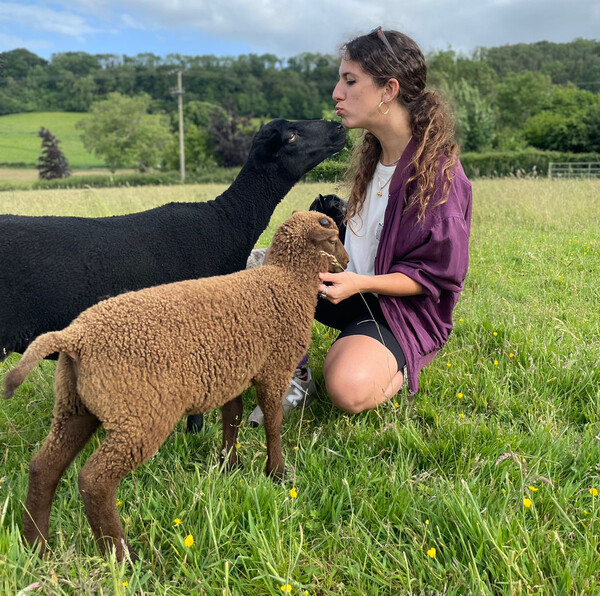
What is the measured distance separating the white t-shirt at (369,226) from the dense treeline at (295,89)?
135ft

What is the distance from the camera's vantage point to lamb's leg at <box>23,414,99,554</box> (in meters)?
1.86

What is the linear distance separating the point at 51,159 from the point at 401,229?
65160mm

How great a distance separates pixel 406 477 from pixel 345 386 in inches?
25.9

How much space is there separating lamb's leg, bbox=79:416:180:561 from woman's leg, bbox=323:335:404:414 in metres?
1.23

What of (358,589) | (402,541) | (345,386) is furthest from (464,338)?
(358,589)

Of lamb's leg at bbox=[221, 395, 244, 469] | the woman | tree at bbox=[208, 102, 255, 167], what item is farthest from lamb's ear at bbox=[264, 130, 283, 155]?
tree at bbox=[208, 102, 255, 167]

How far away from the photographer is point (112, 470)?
1.75 metres

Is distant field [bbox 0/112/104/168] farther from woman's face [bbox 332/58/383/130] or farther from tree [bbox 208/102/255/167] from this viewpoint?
woman's face [bbox 332/58/383/130]

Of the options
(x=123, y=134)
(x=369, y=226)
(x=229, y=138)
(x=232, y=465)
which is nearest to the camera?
(x=232, y=465)

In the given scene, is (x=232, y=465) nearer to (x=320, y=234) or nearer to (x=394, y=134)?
(x=320, y=234)

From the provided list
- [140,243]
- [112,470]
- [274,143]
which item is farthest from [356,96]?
[112,470]

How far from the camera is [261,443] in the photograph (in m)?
2.68

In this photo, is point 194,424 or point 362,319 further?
point 362,319

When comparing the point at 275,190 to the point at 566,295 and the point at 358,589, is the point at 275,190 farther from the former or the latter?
the point at 566,295
